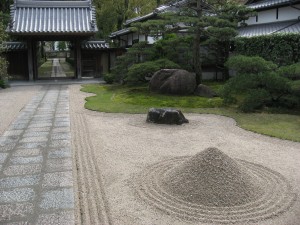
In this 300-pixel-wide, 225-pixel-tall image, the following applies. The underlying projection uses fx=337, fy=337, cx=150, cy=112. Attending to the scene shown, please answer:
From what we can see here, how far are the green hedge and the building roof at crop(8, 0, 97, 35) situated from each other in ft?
35.7

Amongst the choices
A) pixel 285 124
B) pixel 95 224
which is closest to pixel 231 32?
pixel 285 124

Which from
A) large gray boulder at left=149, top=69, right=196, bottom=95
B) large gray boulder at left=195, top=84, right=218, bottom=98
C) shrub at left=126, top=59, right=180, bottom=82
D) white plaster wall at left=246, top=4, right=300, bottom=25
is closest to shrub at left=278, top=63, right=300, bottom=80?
large gray boulder at left=195, top=84, right=218, bottom=98

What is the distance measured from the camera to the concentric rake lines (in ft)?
15.5

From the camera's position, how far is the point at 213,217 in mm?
4703

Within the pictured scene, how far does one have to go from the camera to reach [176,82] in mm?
16000

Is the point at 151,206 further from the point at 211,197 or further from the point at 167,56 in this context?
the point at 167,56

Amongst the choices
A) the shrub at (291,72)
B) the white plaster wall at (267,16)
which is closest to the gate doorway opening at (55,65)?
the white plaster wall at (267,16)

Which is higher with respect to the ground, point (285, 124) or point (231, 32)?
point (231, 32)

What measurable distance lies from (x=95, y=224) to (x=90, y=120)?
702 centimetres

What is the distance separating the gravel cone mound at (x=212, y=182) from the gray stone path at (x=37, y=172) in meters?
1.74

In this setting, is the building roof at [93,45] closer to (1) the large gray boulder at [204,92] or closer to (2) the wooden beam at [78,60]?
(2) the wooden beam at [78,60]

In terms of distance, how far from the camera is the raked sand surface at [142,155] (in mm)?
4805

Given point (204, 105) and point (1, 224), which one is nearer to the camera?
point (1, 224)

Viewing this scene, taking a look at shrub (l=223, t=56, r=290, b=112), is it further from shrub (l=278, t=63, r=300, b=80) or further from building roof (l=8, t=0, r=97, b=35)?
building roof (l=8, t=0, r=97, b=35)
